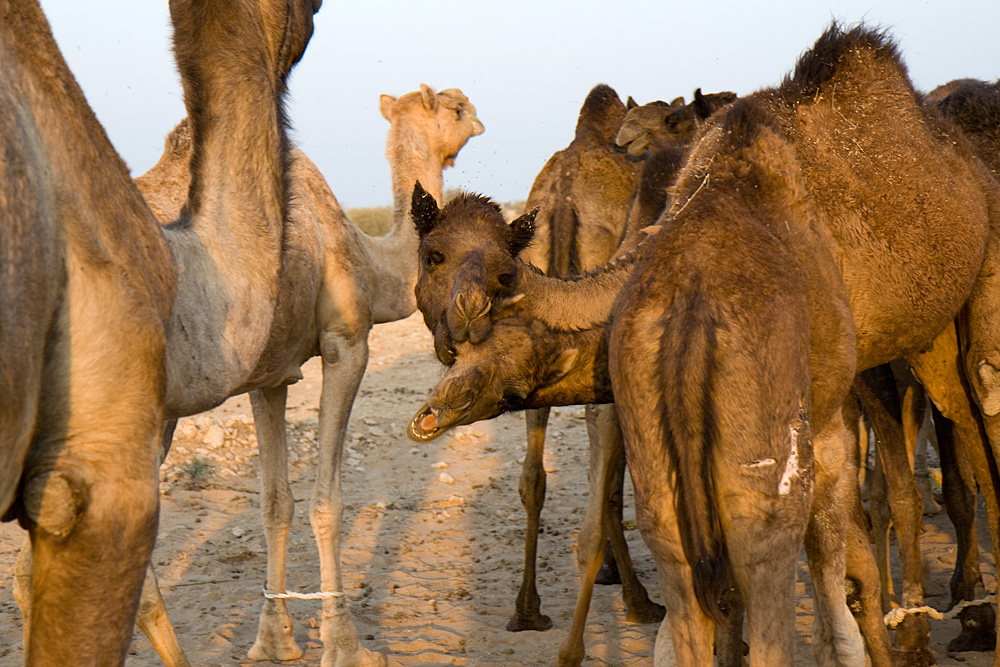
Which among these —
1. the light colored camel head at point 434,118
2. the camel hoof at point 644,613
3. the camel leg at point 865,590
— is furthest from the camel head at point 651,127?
the camel leg at point 865,590

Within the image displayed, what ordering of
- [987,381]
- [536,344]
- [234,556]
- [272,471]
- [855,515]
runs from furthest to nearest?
1. [234,556]
2. [272,471]
3. [987,381]
4. [855,515]
5. [536,344]

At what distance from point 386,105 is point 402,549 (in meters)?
3.04

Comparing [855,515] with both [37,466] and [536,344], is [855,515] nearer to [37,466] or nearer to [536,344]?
[536,344]

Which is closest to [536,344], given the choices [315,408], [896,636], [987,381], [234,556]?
[987,381]

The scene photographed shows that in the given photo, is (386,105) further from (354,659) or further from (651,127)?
(354,659)

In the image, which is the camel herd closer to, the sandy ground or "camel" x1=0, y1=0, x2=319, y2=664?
"camel" x1=0, y1=0, x2=319, y2=664

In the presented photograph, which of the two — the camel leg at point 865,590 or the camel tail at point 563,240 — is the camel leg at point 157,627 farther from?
the camel leg at point 865,590

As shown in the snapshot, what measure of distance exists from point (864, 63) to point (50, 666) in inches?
136

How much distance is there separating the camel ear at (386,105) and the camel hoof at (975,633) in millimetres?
4446

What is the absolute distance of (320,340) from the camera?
18.6 feet

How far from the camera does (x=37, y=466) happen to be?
229cm

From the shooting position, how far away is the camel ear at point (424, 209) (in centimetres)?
376

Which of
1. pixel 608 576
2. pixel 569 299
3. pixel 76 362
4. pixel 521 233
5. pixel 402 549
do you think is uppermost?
pixel 521 233

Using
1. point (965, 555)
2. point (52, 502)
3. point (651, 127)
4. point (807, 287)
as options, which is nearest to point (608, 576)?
point (965, 555)
